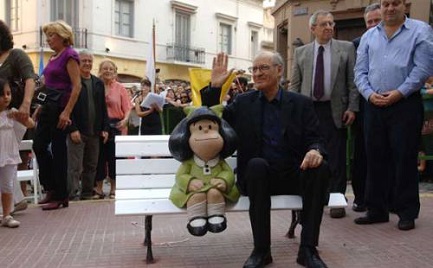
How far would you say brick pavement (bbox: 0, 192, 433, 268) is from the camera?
4.27 m

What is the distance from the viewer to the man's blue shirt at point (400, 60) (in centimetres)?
499

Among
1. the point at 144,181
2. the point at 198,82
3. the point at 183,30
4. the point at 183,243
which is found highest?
the point at 183,30

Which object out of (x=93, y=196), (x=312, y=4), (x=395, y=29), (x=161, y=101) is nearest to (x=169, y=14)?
(x=312, y=4)

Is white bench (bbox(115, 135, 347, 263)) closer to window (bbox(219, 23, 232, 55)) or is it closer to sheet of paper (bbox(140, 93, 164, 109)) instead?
sheet of paper (bbox(140, 93, 164, 109))

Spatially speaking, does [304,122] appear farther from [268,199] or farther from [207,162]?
[207,162]

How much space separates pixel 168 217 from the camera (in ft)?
19.8

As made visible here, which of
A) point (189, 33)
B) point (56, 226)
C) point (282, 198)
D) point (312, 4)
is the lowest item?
point (56, 226)

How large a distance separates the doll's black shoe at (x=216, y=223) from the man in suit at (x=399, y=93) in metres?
2.10

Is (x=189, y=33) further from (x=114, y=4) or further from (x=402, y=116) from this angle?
(x=402, y=116)

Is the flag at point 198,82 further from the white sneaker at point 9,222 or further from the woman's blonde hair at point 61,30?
the white sneaker at point 9,222

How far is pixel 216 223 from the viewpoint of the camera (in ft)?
12.5

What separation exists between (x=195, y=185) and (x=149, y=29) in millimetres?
28856

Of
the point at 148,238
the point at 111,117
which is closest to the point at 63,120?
the point at 111,117

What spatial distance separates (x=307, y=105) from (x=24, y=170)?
4620 millimetres
